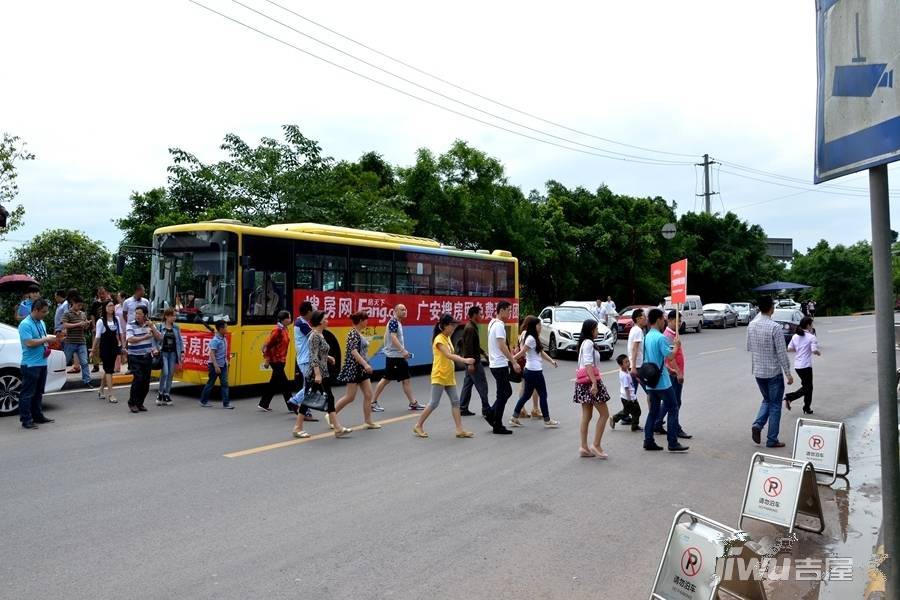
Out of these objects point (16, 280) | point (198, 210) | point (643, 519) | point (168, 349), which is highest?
point (198, 210)

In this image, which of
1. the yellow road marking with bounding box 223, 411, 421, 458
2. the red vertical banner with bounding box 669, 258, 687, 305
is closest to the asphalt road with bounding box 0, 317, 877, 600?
the yellow road marking with bounding box 223, 411, 421, 458

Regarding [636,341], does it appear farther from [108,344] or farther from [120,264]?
[120,264]

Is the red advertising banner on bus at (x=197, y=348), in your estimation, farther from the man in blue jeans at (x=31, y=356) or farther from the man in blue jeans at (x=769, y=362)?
the man in blue jeans at (x=769, y=362)

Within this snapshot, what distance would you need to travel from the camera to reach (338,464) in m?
7.75

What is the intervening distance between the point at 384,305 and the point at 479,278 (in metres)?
4.05

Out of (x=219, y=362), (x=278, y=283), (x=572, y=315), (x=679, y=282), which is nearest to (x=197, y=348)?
(x=219, y=362)

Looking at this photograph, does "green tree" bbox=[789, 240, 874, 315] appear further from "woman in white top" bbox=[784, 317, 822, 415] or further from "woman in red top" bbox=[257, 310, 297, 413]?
"woman in red top" bbox=[257, 310, 297, 413]

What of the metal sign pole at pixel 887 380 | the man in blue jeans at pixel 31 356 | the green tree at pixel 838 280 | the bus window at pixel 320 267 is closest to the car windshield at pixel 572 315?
the bus window at pixel 320 267

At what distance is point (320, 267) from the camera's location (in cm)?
1421

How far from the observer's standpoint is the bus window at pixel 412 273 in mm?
16141

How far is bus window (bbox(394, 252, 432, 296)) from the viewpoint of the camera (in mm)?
16141

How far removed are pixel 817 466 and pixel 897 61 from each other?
4.86m

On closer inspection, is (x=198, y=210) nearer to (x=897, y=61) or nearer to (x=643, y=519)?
(x=643, y=519)

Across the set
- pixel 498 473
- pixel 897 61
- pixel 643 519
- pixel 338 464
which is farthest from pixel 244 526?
pixel 897 61
